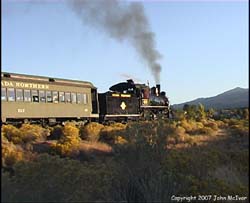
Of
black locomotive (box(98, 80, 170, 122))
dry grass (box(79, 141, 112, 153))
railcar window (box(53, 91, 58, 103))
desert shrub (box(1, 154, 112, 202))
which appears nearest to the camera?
desert shrub (box(1, 154, 112, 202))

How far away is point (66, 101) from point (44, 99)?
2374mm

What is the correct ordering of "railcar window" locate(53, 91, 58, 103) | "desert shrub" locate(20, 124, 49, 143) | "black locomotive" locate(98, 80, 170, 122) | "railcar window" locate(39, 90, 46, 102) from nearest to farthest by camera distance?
"desert shrub" locate(20, 124, 49, 143) < "railcar window" locate(39, 90, 46, 102) < "railcar window" locate(53, 91, 58, 103) < "black locomotive" locate(98, 80, 170, 122)

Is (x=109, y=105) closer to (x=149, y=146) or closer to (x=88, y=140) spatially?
(x=88, y=140)

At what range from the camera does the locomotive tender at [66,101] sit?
23844 mm

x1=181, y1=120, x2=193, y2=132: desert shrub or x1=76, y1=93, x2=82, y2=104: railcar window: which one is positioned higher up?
x1=76, y1=93, x2=82, y2=104: railcar window

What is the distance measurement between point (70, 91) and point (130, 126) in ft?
55.2

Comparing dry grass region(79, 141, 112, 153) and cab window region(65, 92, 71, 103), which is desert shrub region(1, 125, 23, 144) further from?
cab window region(65, 92, 71, 103)

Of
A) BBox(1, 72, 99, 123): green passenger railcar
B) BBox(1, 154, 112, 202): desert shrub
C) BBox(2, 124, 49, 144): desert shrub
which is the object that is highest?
BBox(1, 72, 99, 123): green passenger railcar

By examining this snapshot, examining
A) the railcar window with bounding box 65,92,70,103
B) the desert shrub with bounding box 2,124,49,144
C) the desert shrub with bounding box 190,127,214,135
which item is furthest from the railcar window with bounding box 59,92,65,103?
the desert shrub with bounding box 190,127,214,135

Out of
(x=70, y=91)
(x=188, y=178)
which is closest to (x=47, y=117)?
(x=70, y=91)

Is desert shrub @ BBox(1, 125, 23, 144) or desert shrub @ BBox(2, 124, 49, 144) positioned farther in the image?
desert shrub @ BBox(2, 124, 49, 144)

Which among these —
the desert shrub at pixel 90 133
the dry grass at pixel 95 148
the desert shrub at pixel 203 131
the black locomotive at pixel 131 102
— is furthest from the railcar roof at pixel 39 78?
the desert shrub at pixel 203 131

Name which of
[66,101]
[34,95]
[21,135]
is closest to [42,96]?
[34,95]

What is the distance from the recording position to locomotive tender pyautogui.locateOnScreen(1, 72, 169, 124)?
23844 mm
